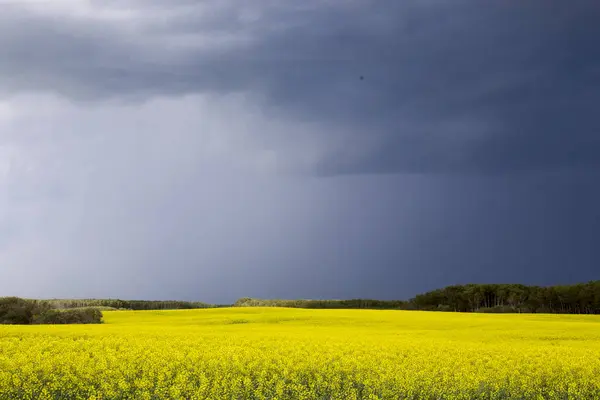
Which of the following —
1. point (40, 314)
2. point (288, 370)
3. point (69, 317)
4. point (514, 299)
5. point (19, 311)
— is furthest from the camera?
point (514, 299)

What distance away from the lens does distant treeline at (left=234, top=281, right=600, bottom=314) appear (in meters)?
87.0

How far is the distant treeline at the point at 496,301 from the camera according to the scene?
8700cm

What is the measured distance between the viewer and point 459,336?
35219 mm

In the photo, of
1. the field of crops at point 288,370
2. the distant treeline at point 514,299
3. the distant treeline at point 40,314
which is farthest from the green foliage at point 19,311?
the distant treeline at point 514,299

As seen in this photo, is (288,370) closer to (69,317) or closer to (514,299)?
(69,317)

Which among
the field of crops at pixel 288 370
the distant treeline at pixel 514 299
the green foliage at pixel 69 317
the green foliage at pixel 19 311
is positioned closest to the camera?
the field of crops at pixel 288 370

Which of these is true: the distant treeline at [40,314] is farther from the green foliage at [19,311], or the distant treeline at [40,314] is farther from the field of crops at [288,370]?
→ the field of crops at [288,370]

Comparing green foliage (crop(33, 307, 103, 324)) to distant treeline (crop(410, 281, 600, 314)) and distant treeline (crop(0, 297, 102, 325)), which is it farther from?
distant treeline (crop(410, 281, 600, 314))

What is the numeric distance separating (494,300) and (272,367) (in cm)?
8439

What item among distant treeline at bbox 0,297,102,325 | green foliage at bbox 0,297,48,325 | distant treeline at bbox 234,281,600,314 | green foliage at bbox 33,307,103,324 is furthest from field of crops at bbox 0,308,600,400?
distant treeline at bbox 234,281,600,314

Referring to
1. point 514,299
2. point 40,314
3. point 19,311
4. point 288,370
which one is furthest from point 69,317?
point 514,299

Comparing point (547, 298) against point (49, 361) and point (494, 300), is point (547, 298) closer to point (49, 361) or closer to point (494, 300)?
point (494, 300)

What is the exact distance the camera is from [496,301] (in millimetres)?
97938

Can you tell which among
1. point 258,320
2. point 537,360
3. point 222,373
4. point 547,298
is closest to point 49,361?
point 222,373
